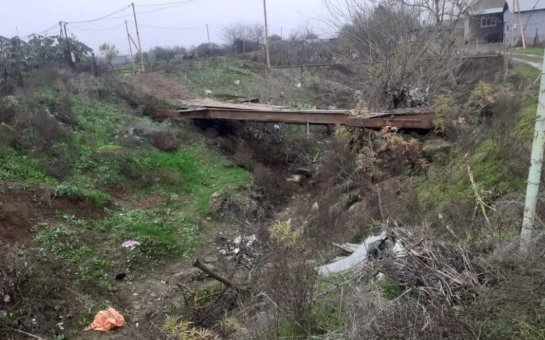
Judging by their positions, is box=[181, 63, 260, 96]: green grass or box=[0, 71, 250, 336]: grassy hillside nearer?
box=[0, 71, 250, 336]: grassy hillside

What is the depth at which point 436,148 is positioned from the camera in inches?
396

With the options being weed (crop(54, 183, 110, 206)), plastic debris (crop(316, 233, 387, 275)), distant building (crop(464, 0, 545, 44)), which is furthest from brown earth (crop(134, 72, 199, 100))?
distant building (crop(464, 0, 545, 44))

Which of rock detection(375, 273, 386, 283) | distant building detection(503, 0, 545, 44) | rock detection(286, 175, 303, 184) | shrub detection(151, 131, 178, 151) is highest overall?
distant building detection(503, 0, 545, 44)

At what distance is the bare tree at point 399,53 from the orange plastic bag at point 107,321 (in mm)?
10422

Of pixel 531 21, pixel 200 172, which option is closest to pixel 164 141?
pixel 200 172

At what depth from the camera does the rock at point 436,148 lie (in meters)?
9.95

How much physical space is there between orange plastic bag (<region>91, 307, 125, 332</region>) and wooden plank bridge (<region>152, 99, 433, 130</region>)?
23.0 feet

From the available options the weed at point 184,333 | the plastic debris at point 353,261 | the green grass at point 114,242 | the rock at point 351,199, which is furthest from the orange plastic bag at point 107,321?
the rock at point 351,199

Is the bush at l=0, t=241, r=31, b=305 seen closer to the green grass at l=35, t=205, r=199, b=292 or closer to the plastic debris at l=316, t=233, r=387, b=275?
the green grass at l=35, t=205, r=199, b=292

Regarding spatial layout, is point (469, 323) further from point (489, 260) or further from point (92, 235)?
point (92, 235)

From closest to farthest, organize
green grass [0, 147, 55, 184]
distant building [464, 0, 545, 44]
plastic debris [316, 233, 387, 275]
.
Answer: plastic debris [316, 233, 387, 275], green grass [0, 147, 55, 184], distant building [464, 0, 545, 44]

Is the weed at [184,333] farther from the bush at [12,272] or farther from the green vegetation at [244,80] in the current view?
the green vegetation at [244,80]

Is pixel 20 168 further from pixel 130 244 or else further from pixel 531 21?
pixel 531 21

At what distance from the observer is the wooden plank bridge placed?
10.9 meters
